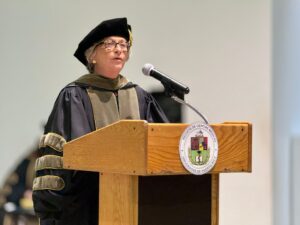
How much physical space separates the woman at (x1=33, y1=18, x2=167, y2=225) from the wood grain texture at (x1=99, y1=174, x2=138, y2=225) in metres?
0.21

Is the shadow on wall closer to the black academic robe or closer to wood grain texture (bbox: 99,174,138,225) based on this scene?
the black academic robe

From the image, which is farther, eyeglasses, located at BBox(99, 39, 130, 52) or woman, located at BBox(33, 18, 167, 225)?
eyeglasses, located at BBox(99, 39, 130, 52)

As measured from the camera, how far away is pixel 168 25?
4.04 metres

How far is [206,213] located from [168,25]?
240 cm

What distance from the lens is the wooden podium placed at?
5.26ft

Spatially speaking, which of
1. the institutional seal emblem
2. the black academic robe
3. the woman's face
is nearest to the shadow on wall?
the black academic robe

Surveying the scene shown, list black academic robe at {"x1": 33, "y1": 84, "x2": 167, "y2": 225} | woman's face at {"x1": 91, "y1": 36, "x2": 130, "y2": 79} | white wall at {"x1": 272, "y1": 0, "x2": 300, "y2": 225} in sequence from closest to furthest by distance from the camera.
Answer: black academic robe at {"x1": 33, "y1": 84, "x2": 167, "y2": 225}
woman's face at {"x1": 91, "y1": 36, "x2": 130, "y2": 79}
white wall at {"x1": 272, "y1": 0, "x2": 300, "y2": 225}

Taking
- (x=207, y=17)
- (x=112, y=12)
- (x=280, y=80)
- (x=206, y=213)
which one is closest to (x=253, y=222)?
Answer: (x=280, y=80)

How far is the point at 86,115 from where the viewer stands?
2068mm

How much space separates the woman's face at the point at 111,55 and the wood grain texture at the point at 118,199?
490 mm

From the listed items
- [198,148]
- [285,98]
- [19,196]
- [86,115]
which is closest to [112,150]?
[198,148]

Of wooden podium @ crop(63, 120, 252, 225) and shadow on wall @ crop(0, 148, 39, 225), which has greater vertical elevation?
wooden podium @ crop(63, 120, 252, 225)

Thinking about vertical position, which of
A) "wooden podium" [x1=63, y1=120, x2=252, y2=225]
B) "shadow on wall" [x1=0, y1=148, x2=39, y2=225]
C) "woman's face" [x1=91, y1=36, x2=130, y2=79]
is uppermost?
"woman's face" [x1=91, y1=36, x2=130, y2=79]

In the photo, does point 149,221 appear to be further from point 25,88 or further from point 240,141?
point 25,88
